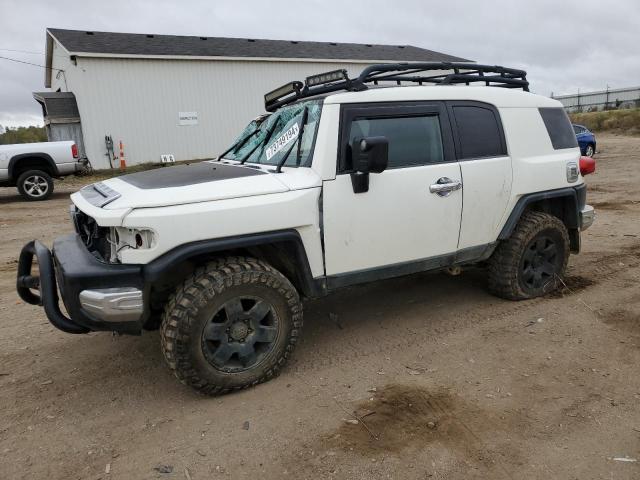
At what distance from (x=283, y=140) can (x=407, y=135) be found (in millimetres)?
936

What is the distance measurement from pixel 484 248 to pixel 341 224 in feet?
5.01

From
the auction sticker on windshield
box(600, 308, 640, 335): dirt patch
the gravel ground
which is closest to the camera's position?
the gravel ground

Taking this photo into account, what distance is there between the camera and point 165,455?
2621 millimetres

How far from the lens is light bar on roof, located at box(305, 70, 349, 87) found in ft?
11.9

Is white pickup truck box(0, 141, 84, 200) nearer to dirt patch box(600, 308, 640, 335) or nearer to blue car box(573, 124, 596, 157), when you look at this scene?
dirt patch box(600, 308, 640, 335)

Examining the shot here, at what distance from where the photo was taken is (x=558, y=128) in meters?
4.52

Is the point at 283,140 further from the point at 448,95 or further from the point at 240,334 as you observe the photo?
the point at 240,334

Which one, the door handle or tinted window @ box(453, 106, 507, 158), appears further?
tinted window @ box(453, 106, 507, 158)

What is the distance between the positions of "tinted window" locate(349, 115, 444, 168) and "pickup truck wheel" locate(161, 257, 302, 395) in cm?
121

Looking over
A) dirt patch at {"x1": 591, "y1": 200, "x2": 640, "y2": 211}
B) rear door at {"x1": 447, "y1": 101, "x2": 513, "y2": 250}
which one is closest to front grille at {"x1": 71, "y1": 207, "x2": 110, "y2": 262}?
rear door at {"x1": 447, "y1": 101, "x2": 513, "y2": 250}

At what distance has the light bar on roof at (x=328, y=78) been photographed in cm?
364

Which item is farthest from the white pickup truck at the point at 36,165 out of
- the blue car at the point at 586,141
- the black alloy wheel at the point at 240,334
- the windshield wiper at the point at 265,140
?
the blue car at the point at 586,141

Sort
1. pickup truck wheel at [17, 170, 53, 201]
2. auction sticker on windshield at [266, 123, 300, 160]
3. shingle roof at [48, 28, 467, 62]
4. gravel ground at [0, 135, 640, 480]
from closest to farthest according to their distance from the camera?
gravel ground at [0, 135, 640, 480] < auction sticker on windshield at [266, 123, 300, 160] < pickup truck wheel at [17, 170, 53, 201] < shingle roof at [48, 28, 467, 62]

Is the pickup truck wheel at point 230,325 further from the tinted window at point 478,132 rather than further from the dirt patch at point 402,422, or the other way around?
the tinted window at point 478,132
